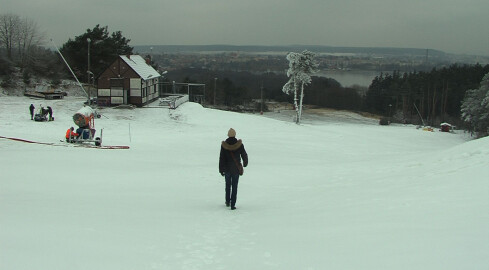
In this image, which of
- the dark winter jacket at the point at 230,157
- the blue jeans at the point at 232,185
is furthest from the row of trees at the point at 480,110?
the blue jeans at the point at 232,185

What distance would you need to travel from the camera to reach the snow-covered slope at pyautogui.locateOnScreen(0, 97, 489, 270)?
5316mm

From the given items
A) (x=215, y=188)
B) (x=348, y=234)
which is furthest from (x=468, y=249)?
(x=215, y=188)

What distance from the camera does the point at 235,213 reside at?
8844mm

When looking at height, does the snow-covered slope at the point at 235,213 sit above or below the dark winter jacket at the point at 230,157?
below

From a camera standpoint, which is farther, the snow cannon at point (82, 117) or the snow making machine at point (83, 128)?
the snow cannon at point (82, 117)

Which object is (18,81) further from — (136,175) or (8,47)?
(136,175)

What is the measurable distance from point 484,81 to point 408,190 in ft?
150

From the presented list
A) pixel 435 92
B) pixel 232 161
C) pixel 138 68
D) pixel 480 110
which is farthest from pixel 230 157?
pixel 435 92

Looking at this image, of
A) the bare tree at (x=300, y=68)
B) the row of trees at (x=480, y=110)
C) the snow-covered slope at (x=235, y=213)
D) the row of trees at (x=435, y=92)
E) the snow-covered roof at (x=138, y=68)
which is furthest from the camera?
the row of trees at (x=435, y=92)

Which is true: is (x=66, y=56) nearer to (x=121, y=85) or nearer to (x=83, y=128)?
(x=121, y=85)

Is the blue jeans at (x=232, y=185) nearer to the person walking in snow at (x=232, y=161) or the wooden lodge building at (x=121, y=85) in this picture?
the person walking in snow at (x=232, y=161)

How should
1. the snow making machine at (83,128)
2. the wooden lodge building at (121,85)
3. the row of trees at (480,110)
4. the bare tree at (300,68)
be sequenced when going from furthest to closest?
the bare tree at (300,68) → the row of trees at (480,110) → the wooden lodge building at (121,85) → the snow making machine at (83,128)

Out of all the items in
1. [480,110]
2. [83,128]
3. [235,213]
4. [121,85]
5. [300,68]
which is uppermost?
[300,68]

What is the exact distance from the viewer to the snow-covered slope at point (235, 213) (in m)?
5.32
